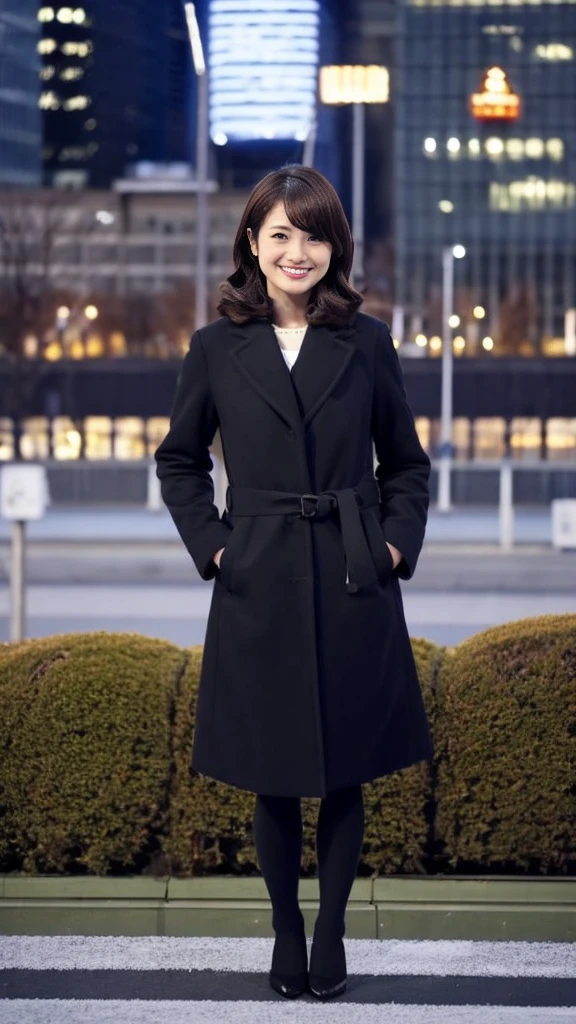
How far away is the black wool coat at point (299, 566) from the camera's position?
3.59 meters

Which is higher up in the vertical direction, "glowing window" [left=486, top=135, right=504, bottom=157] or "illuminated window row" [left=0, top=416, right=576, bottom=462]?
"glowing window" [left=486, top=135, right=504, bottom=157]

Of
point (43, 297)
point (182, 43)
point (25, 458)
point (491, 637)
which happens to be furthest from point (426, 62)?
point (491, 637)

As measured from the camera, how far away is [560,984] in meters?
3.76

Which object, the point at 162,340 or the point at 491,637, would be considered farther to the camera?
the point at 162,340

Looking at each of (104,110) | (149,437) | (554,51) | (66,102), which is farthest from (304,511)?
(104,110)

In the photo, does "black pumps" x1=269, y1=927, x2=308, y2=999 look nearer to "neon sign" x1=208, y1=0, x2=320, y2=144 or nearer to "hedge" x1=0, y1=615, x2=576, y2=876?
"hedge" x1=0, y1=615, x2=576, y2=876

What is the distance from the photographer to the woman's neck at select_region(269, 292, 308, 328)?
3787mm

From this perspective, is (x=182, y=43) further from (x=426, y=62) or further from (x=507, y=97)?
(x=426, y=62)

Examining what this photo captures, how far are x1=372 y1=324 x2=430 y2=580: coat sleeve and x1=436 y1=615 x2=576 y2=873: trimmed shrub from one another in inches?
28.6

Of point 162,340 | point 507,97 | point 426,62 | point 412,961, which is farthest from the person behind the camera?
point 426,62

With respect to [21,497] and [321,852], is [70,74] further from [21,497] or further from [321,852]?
[321,852]

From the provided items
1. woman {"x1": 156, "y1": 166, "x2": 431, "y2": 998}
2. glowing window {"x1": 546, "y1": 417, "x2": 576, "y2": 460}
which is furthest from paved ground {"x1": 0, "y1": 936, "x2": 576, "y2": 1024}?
glowing window {"x1": 546, "y1": 417, "x2": 576, "y2": 460}

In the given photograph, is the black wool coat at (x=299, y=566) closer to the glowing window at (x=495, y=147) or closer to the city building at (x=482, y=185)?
the city building at (x=482, y=185)

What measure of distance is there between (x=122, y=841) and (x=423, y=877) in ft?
2.82
